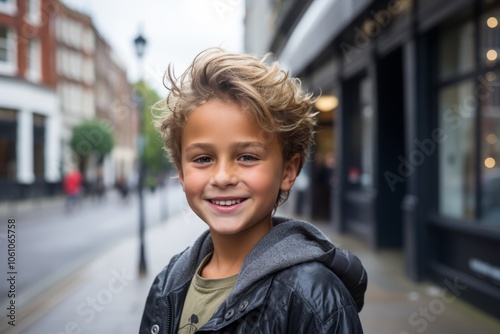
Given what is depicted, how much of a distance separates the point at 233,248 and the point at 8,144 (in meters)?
25.2

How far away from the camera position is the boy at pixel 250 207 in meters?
1.22

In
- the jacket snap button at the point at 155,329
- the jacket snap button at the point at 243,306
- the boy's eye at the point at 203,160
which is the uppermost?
the boy's eye at the point at 203,160

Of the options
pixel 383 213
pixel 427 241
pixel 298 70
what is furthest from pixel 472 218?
pixel 298 70

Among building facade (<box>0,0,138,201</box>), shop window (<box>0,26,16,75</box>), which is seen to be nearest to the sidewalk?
building facade (<box>0,0,138,201</box>)

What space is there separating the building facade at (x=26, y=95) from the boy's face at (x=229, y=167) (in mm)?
23922

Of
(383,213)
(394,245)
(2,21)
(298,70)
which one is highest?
(2,21)

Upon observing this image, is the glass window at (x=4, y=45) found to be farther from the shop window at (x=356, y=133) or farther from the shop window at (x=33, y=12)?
the shop window at (x=356, y=133)

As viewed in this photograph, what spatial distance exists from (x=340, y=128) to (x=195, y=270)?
431 inches

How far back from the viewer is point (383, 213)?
31.6ft

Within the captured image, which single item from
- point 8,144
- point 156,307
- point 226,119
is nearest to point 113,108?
point 8,144

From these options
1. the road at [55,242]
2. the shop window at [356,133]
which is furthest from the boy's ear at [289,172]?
the shop window at [356,133]

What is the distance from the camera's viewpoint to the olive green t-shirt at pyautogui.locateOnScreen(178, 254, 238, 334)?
4.56ft

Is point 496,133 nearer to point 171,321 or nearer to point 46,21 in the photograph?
point 171,321

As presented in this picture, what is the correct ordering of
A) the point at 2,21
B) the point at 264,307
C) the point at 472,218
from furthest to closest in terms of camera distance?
the point at 2,21 < the point at 472,218 < the point at 264,307
